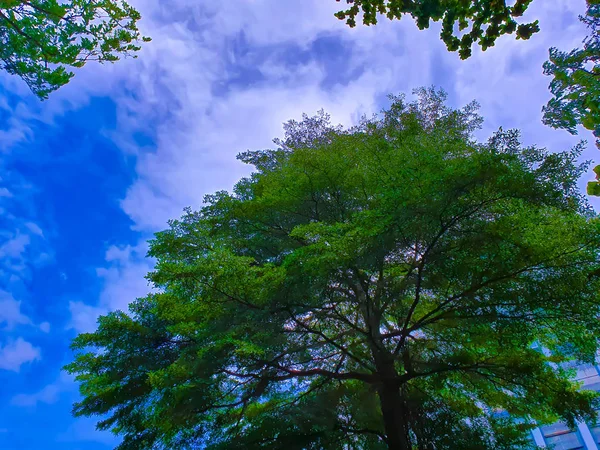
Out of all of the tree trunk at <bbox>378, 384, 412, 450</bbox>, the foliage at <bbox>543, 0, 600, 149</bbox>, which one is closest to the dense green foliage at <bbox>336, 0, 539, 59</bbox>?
the foliage at <bbox>543, 0, 600, 149</bbox>

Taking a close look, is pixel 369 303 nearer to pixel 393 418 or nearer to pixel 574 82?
pixel 393 418

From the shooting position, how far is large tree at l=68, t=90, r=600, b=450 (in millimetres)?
4102

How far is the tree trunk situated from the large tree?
0.07 ft

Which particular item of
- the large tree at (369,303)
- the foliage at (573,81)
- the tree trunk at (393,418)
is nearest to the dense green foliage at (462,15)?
the foliage at (573,81)

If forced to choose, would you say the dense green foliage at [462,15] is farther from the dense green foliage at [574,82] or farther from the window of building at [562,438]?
the window of building at [562,438]

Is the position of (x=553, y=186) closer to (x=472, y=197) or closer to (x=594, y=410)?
(x=472, y=197)

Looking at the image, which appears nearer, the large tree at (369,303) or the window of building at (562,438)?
the large tree at (369,303)

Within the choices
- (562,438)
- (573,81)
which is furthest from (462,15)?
(562,438)


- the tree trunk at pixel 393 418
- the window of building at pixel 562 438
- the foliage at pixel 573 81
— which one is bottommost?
the window of building at pixel 562 438

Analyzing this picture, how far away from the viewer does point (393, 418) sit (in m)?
5.10

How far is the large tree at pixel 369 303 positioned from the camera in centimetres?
410

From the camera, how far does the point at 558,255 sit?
3.90 m

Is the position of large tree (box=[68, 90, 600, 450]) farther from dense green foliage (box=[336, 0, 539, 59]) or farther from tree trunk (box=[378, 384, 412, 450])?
dense green foliage (box=[336, 0, 539, 59])

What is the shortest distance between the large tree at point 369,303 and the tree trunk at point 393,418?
0.07ft
